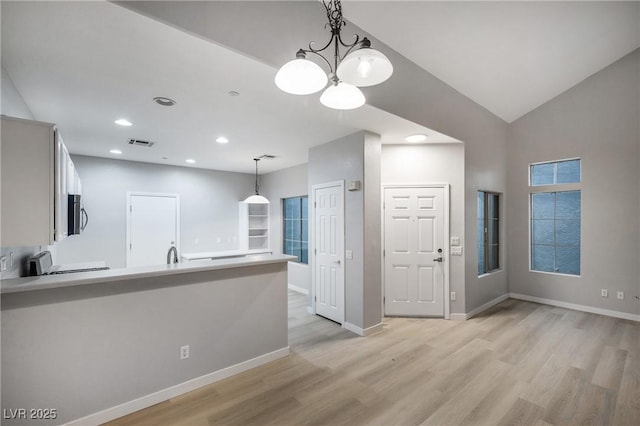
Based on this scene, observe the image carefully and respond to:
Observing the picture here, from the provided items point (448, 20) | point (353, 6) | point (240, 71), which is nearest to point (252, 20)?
point (240, 71)

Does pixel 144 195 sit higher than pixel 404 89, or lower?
lower

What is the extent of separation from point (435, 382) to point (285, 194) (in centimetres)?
483

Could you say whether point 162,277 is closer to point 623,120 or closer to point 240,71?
point 240,71

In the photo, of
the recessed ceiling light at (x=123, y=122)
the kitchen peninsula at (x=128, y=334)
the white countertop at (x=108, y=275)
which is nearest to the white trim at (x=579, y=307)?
the kitchen peninsula at (x=128, y=334)

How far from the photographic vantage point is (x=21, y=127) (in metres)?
1.72

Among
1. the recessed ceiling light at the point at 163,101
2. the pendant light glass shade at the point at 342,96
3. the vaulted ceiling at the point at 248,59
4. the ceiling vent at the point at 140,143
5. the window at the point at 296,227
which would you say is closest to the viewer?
the pendant light glass shade at the point at 342,96

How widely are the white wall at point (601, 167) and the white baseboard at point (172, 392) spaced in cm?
497

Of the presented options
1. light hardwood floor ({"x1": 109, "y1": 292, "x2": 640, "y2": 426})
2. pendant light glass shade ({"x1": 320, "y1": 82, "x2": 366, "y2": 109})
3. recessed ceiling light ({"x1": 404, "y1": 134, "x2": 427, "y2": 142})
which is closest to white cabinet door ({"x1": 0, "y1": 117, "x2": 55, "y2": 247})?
light hardwood floor ({"x1": 109, "y1": 292, "x2": 640, "y2": 426})

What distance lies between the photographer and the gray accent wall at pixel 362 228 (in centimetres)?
380

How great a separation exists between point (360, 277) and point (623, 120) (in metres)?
4.68

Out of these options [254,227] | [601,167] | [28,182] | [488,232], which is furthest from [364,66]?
[254,227]

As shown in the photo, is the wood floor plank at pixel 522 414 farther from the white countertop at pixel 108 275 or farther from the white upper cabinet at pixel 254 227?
the white upper cabinet at pixel 254 227

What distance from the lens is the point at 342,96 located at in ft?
5.05

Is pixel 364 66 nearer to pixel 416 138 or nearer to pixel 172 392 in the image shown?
pixel 172 392
